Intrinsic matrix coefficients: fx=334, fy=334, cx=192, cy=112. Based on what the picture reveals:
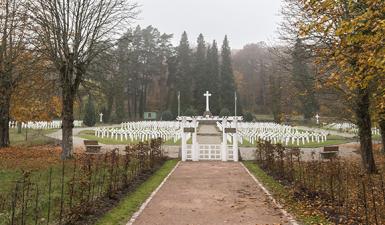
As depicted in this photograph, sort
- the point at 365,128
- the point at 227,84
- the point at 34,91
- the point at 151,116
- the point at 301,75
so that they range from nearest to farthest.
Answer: the point at 365,128, the point at 301,75, the point at 34,91, the point at 151,116, the point at 227,84

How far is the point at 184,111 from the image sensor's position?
62.3 m

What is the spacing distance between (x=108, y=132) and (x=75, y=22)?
54.1 feet

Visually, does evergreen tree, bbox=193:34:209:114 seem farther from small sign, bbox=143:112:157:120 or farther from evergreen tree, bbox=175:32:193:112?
small sign, bbox=143:112:157:120

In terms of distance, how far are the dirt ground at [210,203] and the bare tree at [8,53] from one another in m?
9.53

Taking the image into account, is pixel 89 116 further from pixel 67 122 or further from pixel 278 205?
pixel 278 205

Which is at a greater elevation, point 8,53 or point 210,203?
point 8,53

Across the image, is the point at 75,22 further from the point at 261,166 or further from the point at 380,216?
the point at 380,216

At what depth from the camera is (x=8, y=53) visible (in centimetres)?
1853

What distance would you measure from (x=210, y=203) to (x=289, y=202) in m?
1.89

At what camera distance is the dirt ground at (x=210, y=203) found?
6555 millimetres

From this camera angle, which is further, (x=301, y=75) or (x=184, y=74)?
(x=184, y=74)

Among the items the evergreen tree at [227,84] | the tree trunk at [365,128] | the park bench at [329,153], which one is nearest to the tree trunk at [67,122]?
the tree trunk at [365,128]

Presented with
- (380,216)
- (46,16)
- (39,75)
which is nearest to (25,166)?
(39,75)

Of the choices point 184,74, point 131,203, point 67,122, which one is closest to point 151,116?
point 184,74
